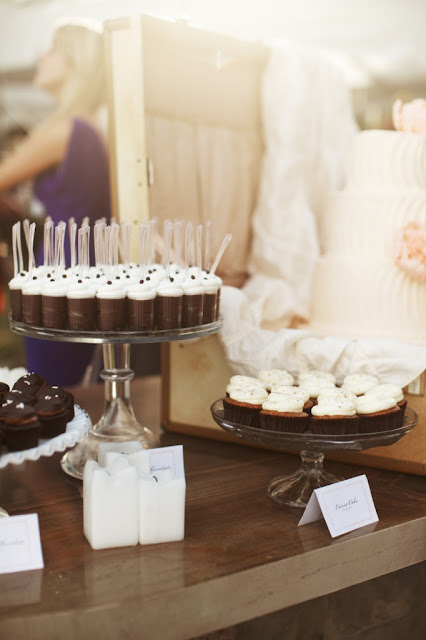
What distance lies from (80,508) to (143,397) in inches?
36.0

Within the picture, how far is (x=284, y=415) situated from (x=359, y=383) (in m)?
0.25

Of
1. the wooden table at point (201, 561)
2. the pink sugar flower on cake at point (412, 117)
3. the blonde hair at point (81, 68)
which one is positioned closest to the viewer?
the wooden table at point (201, 561)

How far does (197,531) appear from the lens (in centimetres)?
136

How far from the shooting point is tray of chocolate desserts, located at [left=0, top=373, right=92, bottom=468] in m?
1.22

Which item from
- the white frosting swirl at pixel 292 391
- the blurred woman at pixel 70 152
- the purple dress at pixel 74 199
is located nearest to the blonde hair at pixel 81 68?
the blurred woman at pixel 70 152

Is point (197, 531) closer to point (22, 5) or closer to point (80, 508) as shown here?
point (80, 508)

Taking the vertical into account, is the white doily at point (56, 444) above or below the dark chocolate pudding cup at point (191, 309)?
below

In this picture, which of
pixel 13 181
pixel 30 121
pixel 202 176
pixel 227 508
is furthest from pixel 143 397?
pixel 30 121

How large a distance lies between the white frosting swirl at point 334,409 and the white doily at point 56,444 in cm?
46

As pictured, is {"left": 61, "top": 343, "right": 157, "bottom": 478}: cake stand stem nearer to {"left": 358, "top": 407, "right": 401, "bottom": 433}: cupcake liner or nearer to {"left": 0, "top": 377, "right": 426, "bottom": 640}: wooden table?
{"left": 0, "top": 377, "right": 426, "bottom": 640}: wooden table

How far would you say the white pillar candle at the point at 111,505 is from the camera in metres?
1.24

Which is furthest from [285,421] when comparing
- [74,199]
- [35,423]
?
[74,199]

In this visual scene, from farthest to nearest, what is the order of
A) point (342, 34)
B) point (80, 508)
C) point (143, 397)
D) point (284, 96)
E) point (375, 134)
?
point (342, 34), point (143, 397), point (284, 96), point (375, 134), point (80, 508)

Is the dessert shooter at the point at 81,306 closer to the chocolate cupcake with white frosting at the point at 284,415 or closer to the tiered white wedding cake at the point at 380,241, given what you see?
the chocolate cupcake with white frosting at the point at 284,415
